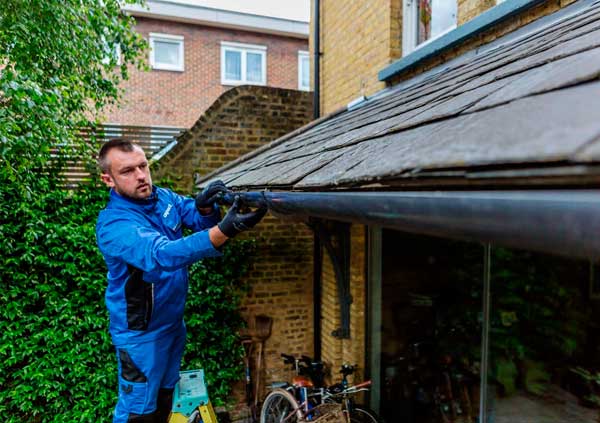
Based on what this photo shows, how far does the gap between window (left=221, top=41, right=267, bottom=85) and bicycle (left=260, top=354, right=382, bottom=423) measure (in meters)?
11.9

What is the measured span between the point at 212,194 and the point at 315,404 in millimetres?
2680

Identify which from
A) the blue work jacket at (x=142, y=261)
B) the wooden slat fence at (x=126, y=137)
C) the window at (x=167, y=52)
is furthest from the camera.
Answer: the window at (x=167, y=52)

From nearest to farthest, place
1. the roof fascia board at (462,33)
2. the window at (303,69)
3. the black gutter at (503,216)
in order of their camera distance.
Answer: the black gutter at (503,216) → the roof fascia board at (462,33) → the window at (303,69)

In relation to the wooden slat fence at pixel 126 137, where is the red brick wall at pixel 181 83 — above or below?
above

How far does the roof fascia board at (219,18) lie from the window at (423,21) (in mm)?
11243

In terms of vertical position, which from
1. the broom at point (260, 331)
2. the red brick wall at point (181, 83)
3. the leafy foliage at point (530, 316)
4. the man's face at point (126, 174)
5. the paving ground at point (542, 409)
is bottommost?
the paving ground at point (542, 409)

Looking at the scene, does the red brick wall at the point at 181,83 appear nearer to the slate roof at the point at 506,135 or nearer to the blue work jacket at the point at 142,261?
the blue work jacket at the point at 142,261

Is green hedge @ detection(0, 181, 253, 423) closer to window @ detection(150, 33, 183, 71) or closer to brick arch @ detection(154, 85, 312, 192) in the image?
brick arch @ detection(154, 85, 312, 192)

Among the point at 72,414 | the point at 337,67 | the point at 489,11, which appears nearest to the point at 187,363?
the point at 72,414

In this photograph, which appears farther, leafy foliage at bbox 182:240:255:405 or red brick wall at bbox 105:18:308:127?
red brick wall at bbox 105:18:308:127

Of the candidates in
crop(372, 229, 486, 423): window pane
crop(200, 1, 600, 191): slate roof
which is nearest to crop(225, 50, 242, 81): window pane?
crop(372, 229, 486, 423): window pane

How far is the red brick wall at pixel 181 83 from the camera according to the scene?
42.8 ft

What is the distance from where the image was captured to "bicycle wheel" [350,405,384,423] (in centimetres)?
388

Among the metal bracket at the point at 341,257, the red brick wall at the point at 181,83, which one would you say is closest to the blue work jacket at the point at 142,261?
the metal bracket at the point at 341,257
